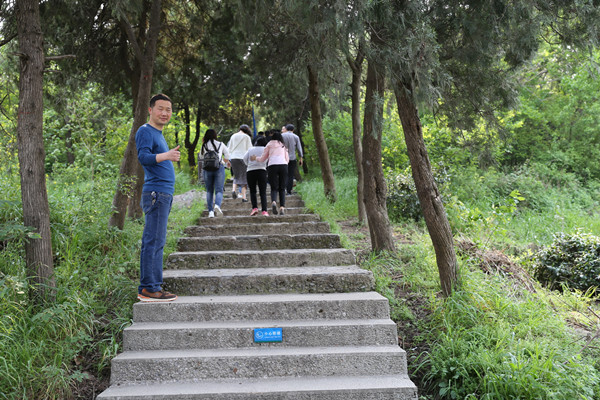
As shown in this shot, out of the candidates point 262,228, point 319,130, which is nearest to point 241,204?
point 262,228

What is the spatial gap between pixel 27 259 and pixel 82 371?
47.2 inches

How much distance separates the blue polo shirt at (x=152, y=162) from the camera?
12.7 feet

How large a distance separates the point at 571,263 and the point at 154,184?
20.4ft

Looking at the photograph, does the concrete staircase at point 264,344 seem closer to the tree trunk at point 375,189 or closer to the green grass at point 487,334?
the green grass at point 487,334

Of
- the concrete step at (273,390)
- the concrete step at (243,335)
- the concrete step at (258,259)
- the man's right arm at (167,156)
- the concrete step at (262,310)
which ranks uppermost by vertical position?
the man's right arm at (167,156)

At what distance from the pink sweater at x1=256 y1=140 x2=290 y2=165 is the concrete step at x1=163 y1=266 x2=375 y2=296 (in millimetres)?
2920

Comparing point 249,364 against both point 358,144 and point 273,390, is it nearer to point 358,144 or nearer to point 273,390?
point 273,390

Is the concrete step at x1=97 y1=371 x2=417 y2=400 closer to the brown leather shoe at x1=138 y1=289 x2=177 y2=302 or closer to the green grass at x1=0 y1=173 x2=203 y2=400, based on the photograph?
the green grass at x1=0 y1=173 x2=203 y2=400

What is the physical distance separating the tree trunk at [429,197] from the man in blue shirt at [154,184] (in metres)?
2.47

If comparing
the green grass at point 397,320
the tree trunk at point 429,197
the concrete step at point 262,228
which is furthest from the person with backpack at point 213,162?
the tree trunk at point 429,197

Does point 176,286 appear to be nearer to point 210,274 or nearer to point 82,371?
point 210,274

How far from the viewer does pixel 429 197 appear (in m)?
4.60

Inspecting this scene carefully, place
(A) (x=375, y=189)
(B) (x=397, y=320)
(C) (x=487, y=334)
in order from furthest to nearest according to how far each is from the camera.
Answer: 1. (A) (x=375, y=189)
2. (B) (x=397, y=320)
3. (C) (x=487, y=334)

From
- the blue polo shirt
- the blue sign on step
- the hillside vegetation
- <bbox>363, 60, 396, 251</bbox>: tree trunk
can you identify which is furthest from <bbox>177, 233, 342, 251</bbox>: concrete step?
the blue sign on step
